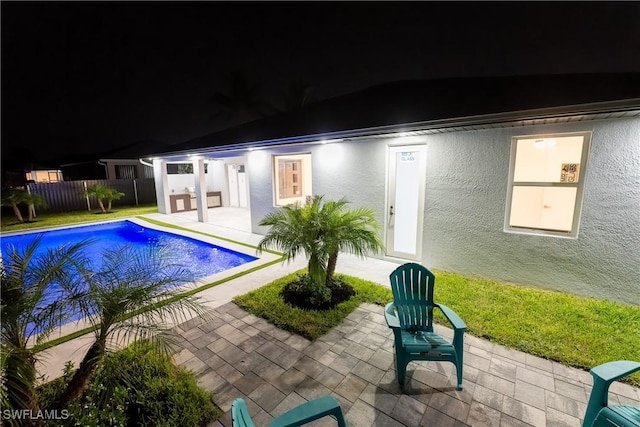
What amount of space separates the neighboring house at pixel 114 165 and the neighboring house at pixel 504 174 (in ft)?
46.4

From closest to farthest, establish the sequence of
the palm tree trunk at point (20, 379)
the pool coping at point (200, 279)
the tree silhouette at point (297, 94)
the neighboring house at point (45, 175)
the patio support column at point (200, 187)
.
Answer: the palm tree trunk at point (20, 379)
the pool coping at point (200, 279)
the patio support column at point (200, 187)
the tree silhouette at point (297, 94)
the neighboring house at point (45, 175)

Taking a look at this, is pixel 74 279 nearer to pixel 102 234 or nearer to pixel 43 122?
pixel 102 234

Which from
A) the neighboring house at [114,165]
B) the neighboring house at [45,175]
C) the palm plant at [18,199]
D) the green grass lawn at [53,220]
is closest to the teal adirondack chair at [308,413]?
the green grass lawn at [53,220]

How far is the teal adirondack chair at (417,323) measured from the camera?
2789 mm

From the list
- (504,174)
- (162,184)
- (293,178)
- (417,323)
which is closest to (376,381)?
(417,323)

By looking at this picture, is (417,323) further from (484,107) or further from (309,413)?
(484,107)

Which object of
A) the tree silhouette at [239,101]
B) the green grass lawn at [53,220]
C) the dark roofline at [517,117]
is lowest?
the green grass lawn at [53,220]

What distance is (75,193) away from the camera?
619 inches

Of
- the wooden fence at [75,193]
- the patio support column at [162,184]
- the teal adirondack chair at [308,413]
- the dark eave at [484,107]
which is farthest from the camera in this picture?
the wooden fence at [75,193]

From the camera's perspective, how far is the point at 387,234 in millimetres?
6777

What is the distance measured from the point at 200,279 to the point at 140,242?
231 inches

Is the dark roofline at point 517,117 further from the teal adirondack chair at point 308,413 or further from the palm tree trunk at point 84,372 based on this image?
the palm tree trunk at point 84,372

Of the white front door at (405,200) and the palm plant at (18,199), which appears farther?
the palm plant at (18,199)

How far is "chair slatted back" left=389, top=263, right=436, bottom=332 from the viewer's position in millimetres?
3311
